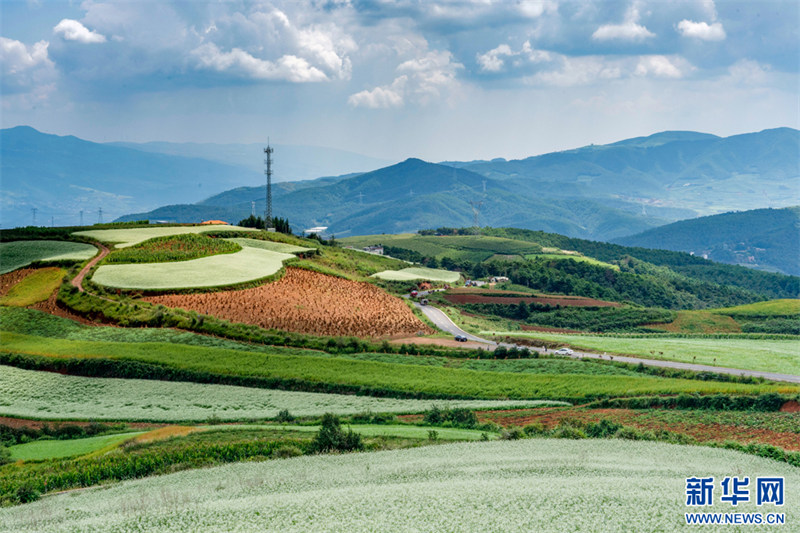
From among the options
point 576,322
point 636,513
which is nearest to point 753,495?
point 636,513

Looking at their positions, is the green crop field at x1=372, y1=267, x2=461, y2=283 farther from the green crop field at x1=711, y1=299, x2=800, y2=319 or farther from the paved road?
the green crop field at x1=711, y1=299, x2=800, y2=319

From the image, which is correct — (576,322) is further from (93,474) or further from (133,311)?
(93,474)

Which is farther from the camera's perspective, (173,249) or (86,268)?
(173,249)

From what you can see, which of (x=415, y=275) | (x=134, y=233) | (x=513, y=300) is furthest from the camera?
(x=415, y=275)

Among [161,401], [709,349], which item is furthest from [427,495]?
[709,349]

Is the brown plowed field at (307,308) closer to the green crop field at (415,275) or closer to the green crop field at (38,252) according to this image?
the green crop field at (38,252)

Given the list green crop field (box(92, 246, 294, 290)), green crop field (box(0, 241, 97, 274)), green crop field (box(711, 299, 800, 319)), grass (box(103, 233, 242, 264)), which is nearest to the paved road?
green crop field (box(92, 246, 294, 290))

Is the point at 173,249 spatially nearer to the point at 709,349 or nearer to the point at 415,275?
the point at 415,275
